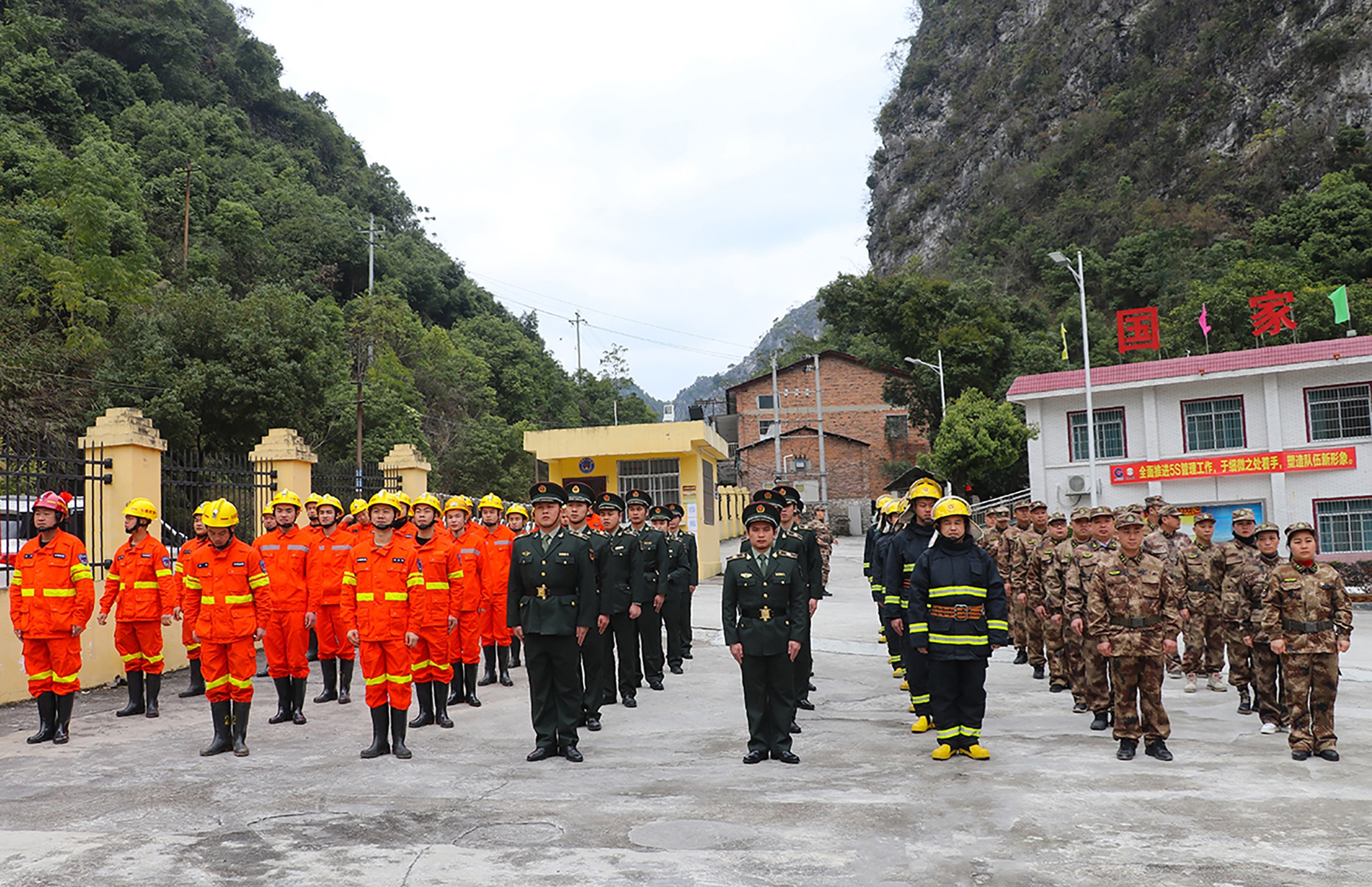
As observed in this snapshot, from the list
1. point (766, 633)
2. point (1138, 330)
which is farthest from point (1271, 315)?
point (766, 633)

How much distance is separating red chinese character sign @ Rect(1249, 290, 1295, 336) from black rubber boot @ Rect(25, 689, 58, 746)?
3153 centimetres

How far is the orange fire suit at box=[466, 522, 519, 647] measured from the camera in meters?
9.94

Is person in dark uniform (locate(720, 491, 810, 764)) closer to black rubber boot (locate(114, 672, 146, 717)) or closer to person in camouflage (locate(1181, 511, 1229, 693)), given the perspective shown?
person in camouflage (locate(1181, 511, 1229, 693))

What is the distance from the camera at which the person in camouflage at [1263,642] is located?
7703 millimetres

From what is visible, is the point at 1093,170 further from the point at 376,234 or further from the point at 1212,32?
the point at 376,234

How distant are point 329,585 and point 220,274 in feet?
129

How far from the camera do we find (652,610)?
10.7 m

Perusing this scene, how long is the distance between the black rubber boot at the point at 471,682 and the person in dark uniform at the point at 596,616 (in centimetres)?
124

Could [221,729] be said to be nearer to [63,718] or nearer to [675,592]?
[63,718]

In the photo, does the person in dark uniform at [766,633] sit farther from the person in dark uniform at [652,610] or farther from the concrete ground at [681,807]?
the person in dark uniform at [652,610]

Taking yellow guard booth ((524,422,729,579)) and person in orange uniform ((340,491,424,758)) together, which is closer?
person in orange uniform ((340,491,424,758))

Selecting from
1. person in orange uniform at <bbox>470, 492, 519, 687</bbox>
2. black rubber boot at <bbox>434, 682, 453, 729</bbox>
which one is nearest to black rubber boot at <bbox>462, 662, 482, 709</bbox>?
person in orange uniform at <bbox>470, 492, 519, 687</bbox>

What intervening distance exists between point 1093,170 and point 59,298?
5297 cm

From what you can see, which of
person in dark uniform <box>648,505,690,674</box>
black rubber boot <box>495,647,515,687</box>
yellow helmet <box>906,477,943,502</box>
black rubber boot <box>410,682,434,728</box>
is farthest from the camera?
person in dark uniform <box>648,505,690,674</box>
